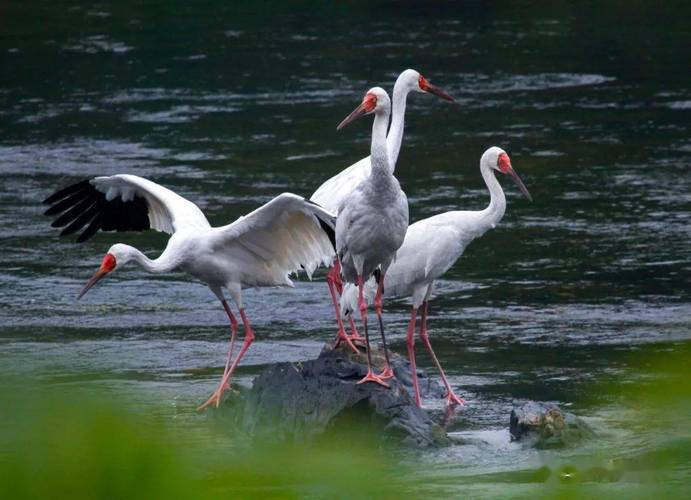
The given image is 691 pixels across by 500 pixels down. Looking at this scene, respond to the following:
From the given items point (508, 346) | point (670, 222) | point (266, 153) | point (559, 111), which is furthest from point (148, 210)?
point (559, 111)

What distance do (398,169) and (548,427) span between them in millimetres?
7596

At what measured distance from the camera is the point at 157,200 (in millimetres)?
9609

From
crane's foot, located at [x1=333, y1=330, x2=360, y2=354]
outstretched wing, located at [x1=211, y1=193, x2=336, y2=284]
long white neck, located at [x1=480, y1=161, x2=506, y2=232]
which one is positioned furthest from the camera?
long white neck, located at [x1=480, y1=161, x2=506, y2=232]

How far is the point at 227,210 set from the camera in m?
13.1

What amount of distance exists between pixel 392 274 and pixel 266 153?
694 centimetres

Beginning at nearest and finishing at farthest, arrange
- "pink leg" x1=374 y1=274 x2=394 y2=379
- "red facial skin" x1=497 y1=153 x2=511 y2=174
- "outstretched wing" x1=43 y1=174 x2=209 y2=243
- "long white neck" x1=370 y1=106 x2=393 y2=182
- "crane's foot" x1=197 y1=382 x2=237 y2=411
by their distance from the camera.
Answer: "long white neck" x1=370 y1=106 x2=393 y2=182, "pink leg" x1=374 y1=274 x2=394 y2=379, "crane's foot" x1=197 y1=382 x2=237 y2=411, "red facial skin" x1=497 y1=153 x2=511 y2=174, "outstretched wing" x1=43 y1=174 x2=209 y2=243

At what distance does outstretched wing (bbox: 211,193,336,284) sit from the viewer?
836cm

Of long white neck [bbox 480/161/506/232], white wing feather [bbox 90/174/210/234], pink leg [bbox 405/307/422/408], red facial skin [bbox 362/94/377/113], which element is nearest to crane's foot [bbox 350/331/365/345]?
pink leg [bbox 405/307/422/408]

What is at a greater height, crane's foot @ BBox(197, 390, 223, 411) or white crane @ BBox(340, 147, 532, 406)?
white crane @ BBox(340, 147, 532, 406)

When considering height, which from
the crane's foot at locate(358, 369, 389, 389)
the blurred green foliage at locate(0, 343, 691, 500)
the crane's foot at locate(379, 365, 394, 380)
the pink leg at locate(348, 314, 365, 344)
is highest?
the blurred green foliage at locate(0, 343, 691, 500)

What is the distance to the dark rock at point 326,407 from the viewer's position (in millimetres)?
7410

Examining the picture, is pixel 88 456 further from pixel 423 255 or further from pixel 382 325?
pixel 423 255

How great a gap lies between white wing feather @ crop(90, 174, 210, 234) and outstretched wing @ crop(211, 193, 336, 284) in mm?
382

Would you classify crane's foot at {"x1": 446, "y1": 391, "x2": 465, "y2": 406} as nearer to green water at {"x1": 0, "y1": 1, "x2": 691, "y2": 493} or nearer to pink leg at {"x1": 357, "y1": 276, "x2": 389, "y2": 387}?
green water at {"x1": 0, "y1": 1, "x2": 691, "y2": 493}
